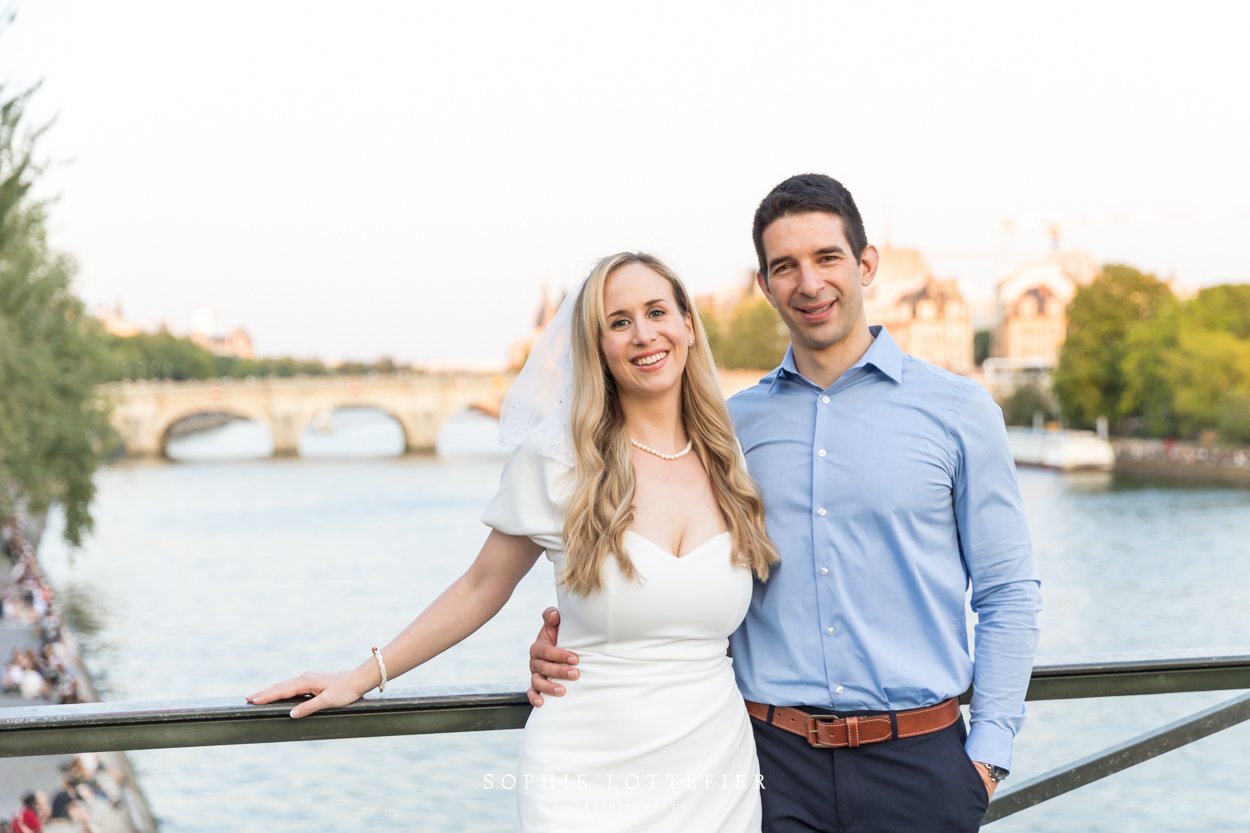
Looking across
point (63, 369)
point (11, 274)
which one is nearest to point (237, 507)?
point (63, 369)

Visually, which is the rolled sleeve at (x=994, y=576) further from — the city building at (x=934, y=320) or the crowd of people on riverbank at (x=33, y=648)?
the city building at (x=934, y=320)

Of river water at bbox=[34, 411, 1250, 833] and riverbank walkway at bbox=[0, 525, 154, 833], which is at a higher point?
riverbank walkway at bbox=[0, 525, 154, 833]

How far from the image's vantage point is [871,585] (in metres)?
1.83

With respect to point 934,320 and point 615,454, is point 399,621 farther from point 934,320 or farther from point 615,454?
point 934,320

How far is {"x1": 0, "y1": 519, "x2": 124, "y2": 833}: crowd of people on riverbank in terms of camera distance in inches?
272

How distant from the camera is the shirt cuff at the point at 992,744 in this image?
1.77 metres

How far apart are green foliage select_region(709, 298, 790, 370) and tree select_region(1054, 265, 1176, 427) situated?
17732mm

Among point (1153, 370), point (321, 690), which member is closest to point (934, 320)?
point (1153, 370)

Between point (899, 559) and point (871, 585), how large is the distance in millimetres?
51

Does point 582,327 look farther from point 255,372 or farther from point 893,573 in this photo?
point 255,372

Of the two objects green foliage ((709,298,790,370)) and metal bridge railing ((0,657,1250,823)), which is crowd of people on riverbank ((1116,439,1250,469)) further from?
metal bridge railing ((0,657,1250,823))

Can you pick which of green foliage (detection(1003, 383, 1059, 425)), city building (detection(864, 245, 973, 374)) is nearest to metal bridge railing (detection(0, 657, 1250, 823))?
green foliage (detection(1003, 383, 1059, 425))

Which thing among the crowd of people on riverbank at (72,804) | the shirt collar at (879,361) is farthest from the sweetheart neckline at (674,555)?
the crowd of people on riverbank at (72,804)

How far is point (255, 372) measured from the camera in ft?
355
